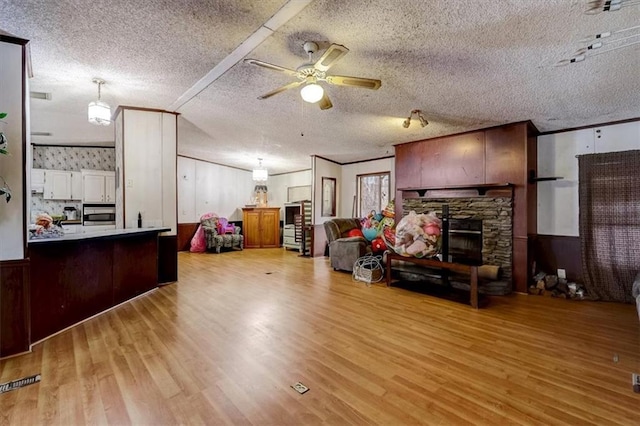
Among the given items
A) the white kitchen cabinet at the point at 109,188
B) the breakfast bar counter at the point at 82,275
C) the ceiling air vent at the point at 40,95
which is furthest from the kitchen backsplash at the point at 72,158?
the breakfast bar counter at the point at 82,275

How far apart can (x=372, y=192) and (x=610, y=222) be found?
4520 mm

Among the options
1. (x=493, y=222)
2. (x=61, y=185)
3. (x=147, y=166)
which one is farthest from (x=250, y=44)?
(x=61, y=185)

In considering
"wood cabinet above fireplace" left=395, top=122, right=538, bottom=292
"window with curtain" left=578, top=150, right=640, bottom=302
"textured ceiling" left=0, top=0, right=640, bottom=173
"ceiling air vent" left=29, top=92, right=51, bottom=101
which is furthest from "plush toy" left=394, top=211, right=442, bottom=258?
"ceiling air vent" left=29, top=92, right=51, bottom=101

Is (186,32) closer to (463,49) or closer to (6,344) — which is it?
(463,49)

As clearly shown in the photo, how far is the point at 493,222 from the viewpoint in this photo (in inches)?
174

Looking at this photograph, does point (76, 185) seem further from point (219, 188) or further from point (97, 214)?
point (219, 188)

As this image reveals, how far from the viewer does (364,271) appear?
466 centimetres

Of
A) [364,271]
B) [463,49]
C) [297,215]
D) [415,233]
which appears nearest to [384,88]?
[463,49]

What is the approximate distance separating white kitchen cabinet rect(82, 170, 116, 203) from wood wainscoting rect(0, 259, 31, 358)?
5273 millimetres

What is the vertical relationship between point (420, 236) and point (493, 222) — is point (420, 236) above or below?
below

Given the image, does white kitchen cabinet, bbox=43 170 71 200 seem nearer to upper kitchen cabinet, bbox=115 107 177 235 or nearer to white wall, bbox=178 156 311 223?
white wall, bbox=178 156 311 223

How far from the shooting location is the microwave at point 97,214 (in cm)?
659

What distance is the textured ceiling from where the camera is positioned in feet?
6.70

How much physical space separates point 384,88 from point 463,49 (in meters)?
0.97
